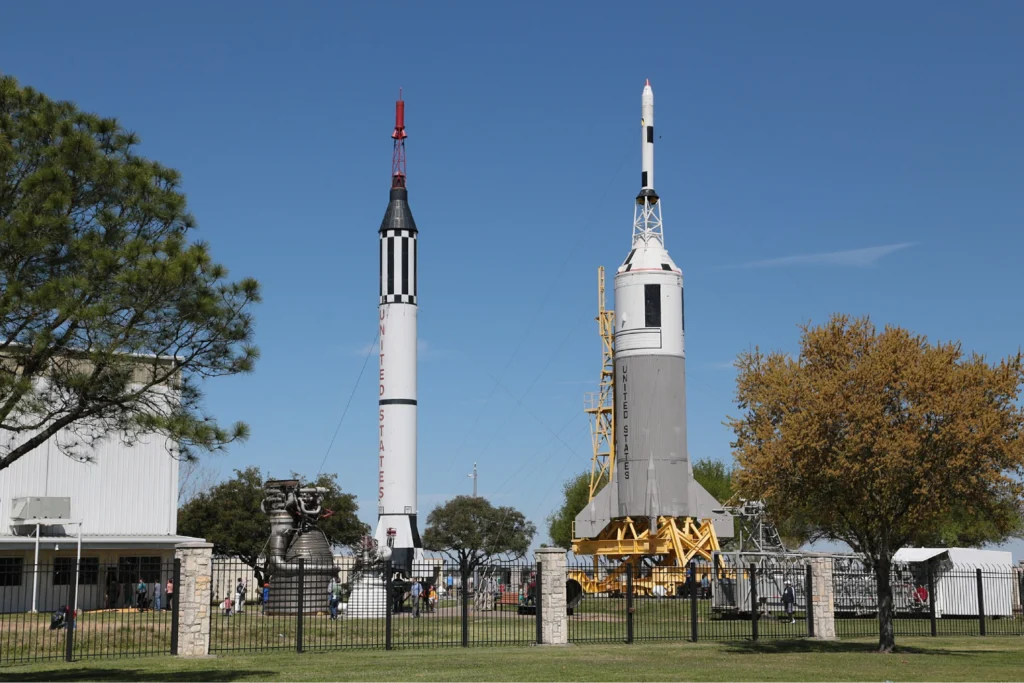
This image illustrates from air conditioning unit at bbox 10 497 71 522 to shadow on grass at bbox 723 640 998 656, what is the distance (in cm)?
2553

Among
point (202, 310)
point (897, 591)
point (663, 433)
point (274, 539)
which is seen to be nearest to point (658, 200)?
point (663, 433)

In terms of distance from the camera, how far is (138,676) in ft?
65.1

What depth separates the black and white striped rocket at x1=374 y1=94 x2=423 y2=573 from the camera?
171ft

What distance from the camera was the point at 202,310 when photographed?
16.4 meters

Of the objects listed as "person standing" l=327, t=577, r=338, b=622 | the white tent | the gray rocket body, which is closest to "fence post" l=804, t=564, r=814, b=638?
the white tent

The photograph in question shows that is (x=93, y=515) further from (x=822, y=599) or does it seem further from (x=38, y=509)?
Result: (x=822, y=599)

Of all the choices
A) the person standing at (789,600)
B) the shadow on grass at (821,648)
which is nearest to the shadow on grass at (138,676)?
the shadow on grass at (821,648)

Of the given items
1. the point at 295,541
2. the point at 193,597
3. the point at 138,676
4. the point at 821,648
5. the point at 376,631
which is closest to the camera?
the point at 138,676

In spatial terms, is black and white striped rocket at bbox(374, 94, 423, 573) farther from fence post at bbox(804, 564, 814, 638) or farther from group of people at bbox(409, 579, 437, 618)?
fence post at bbox(804, 564, 814, 638)

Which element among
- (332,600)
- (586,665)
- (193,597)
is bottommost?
(586,665)

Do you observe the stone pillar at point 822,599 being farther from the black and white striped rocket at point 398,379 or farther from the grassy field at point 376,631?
the black and white striped rocket at point 398,379

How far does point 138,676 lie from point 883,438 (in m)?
15.8

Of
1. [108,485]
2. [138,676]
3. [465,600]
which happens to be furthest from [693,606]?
[108,485]

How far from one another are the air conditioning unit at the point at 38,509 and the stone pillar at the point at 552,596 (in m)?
22.1
